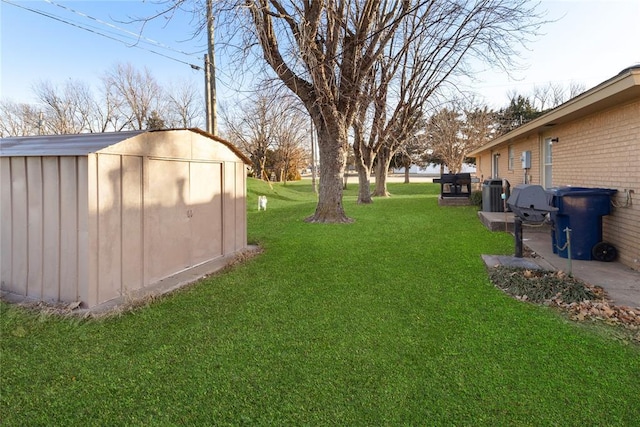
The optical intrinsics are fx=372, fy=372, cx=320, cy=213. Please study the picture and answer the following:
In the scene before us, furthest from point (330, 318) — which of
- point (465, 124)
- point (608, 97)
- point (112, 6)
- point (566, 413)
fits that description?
point (465, 124)

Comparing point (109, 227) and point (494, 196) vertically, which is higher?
point (494, 196)

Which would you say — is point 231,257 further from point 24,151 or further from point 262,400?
point 262,400

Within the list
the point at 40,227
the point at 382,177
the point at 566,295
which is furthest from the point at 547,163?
the point at 382,177

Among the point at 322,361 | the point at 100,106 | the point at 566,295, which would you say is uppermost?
the point at 100,106

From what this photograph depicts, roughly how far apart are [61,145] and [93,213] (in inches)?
42.4

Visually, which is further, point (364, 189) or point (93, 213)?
point (364, 189)

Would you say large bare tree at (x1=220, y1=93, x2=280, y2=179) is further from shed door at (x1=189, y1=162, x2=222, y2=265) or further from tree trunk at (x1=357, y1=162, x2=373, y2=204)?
shed door at (x1=189, y1=162, x2=222, y2=265)

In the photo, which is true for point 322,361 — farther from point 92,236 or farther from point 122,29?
point 122,29

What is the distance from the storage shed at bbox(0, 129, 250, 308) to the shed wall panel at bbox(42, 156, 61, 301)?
0.01 m

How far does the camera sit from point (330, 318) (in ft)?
12.3

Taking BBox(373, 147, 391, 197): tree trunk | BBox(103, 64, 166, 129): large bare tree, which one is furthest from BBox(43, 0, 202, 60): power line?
BBox(103, 64, 166, 129): large bare tree

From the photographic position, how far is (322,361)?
2.88 metres

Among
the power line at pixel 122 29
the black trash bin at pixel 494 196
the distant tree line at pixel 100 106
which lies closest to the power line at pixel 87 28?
the power line at pixel 122 29

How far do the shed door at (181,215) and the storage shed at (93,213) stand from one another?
0.01 m
